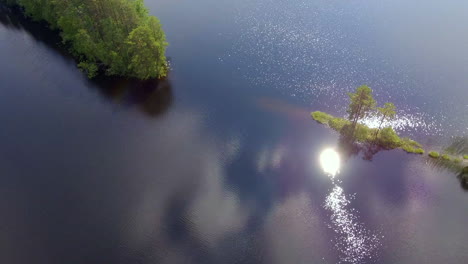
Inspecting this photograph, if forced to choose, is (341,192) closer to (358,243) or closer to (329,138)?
(358,243)

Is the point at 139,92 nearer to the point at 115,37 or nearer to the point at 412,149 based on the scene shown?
the point at 115,37


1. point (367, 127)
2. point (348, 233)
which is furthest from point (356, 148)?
point (348, 233)

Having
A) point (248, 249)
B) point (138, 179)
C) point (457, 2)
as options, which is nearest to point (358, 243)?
point (248, 249)

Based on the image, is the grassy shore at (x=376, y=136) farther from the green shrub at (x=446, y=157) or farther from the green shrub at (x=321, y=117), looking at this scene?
the green shrub at (x=446, y=157)

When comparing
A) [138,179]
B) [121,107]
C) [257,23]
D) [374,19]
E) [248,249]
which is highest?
[374,19]

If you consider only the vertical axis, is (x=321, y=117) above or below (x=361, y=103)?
below

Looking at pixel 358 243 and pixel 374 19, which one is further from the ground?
pixel 374 19

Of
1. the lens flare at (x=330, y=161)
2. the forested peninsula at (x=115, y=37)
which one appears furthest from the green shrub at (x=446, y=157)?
the forested peninsula at (x=115, y=37)
